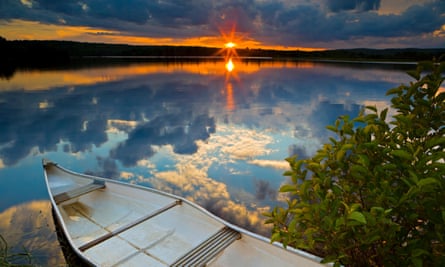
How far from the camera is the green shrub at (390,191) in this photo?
65.8 inches

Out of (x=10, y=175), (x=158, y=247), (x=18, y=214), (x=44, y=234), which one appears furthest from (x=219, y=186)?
(x=10, y=175)

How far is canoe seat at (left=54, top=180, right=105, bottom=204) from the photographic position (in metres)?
6.85


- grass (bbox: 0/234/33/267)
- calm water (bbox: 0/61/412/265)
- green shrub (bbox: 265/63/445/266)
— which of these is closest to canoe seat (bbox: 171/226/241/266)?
calm water (bbox: 0/61/412/265)

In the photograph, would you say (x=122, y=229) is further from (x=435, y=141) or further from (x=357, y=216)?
(x=435, y=141)

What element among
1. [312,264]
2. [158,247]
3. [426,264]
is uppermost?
[426,264]

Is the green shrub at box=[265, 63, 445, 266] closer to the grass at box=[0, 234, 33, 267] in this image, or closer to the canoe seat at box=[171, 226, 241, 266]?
the canoe seat at box=[171, 226, 241, 266]

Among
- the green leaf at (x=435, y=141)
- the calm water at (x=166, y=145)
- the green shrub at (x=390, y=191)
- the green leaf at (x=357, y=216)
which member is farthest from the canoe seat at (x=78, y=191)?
the green leaf at (x=435, y=141)

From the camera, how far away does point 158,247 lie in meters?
5.11

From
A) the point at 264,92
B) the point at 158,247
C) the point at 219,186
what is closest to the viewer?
the point at 158,247

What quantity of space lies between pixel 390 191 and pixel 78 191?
7675 mm

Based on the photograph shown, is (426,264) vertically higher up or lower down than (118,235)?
higher up

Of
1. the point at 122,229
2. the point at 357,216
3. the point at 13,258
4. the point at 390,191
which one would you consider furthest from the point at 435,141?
the point at 13,258

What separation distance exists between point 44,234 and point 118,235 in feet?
9.82

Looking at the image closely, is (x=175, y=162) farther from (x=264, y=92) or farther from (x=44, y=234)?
(x=264, y=92)
